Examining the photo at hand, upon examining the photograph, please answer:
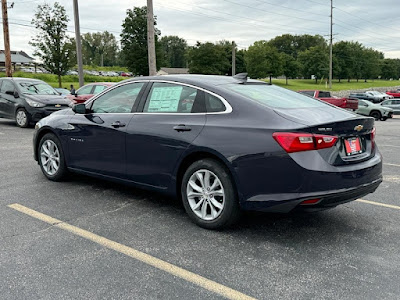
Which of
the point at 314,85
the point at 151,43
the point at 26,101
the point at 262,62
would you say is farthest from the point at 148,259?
the point at 314,85

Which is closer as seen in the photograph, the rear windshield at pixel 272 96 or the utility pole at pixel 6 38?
the rear windshield at pixel 272 96

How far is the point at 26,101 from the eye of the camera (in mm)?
13195

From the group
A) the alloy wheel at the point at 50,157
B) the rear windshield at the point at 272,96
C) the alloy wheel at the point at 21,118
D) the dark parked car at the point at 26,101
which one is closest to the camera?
the rear windshield at the point at 272,96

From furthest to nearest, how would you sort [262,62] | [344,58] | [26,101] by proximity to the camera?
[344,58], [262,62], [26,101]

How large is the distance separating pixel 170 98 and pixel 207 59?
80.7m

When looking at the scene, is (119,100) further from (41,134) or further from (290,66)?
(290,66)

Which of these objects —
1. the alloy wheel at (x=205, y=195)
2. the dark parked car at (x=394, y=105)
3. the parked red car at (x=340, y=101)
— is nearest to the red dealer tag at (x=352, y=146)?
the alloy wheel at (x=205, y=195)

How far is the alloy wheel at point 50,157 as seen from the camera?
5.77m

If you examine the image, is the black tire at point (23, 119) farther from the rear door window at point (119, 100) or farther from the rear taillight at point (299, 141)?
the rear taillight at point (299, 141)

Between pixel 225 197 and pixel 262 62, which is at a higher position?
pixel 262 62

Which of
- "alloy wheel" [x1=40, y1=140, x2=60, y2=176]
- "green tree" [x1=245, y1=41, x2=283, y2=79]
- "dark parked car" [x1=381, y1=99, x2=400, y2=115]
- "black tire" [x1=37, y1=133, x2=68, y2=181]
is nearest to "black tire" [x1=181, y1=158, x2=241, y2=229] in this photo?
"black tire" [x1=37, y1=133, x2=68, y2=181]

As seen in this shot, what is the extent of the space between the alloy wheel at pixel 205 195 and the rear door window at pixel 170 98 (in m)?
0.76

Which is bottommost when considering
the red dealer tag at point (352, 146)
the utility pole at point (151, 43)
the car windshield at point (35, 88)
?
the red dealer tag at point (352, 146)

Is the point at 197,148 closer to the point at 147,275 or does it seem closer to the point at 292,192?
the point at 292,192
